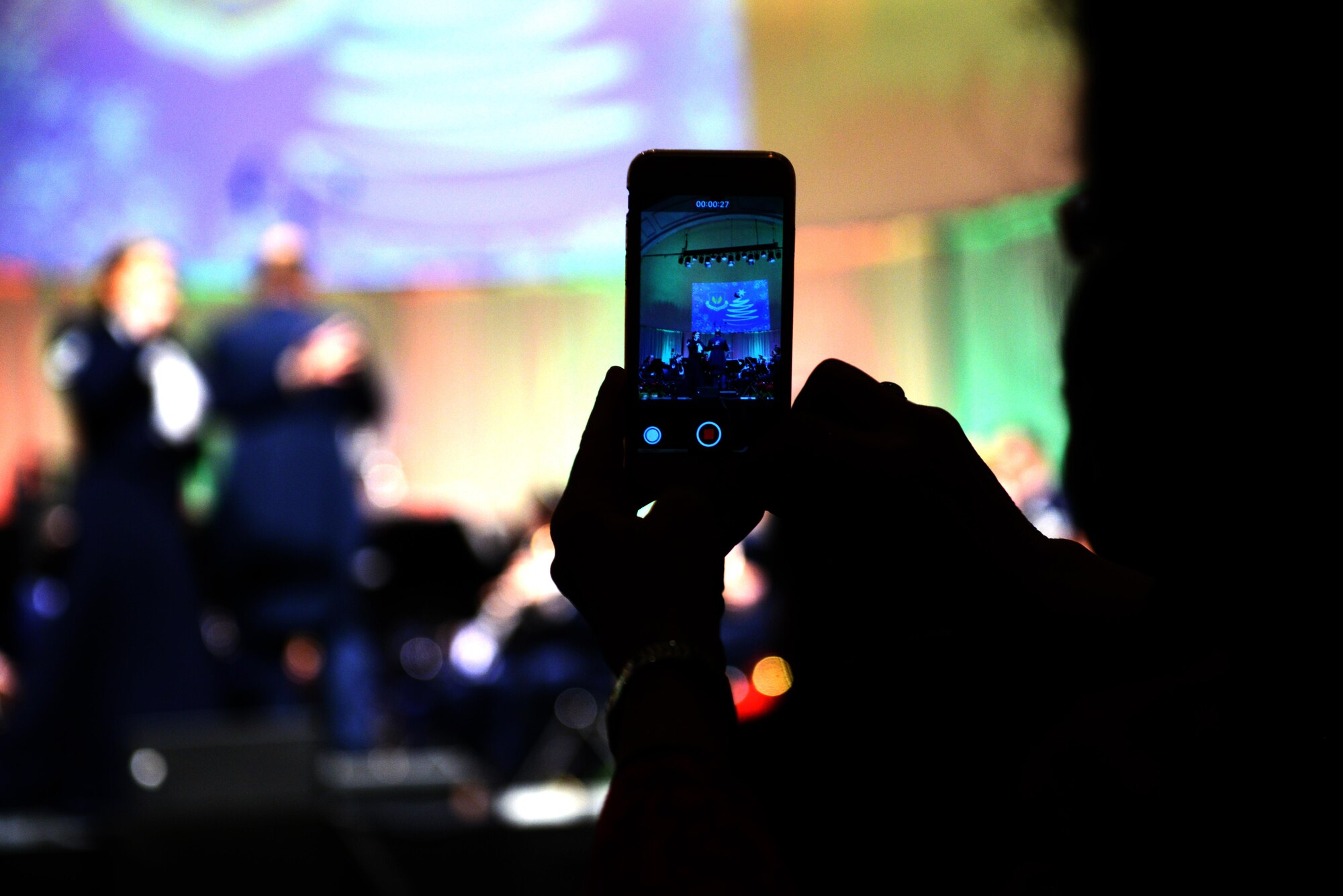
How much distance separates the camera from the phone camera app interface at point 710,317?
1.89 feet

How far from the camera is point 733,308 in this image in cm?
58

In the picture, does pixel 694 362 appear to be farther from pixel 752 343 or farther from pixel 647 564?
pixel 647 564

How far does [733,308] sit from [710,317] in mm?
11

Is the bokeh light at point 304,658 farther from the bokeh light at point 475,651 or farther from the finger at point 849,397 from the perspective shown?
the finger at point 849,397

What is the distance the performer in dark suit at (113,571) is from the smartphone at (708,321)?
2411 millimetres

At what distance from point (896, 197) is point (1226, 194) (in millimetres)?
3922

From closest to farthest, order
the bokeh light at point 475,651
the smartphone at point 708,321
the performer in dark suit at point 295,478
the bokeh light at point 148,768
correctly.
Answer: the smartphone at point 708,321, the bokeh light at point 148,768, the performer in dark suit at point 295,478, the bokeh light at point 475,651

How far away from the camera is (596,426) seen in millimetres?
541

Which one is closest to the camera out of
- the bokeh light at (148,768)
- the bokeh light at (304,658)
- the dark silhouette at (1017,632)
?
the dark silhouette at (1017,632)

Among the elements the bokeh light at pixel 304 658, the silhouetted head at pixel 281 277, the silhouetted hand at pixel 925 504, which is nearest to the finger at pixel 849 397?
the silhouetted hand at pixel 925 504

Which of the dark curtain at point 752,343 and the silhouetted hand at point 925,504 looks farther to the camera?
the dark curtain at point 752,343

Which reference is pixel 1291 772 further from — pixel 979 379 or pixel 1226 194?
pixel 979 379

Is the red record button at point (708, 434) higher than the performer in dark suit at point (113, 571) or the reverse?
higher

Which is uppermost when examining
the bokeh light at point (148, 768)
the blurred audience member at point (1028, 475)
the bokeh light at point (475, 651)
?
the blurred audience member at point (1028, 475)
